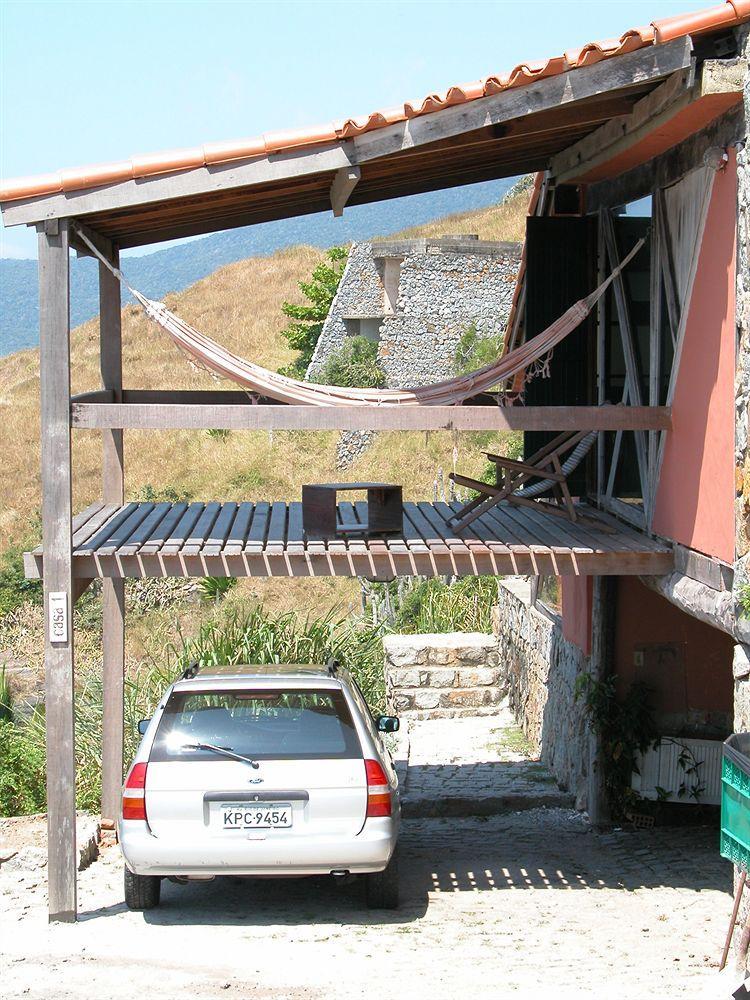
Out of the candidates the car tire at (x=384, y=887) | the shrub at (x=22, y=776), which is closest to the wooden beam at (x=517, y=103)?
the car tire at (x=384, y=887)

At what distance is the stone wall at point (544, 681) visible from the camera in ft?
36.5

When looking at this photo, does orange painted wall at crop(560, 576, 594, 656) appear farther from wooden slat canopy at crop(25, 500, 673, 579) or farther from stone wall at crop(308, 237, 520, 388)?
stone wall at crop(308, 237, 520, 388)

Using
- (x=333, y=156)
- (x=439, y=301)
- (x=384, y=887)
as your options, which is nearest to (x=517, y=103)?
(x=333, y=156)

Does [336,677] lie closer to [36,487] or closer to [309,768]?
[309,768]

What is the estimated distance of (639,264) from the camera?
33.9ft

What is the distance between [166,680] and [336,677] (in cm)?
468

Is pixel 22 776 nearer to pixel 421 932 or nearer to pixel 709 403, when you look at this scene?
pixel 421 932

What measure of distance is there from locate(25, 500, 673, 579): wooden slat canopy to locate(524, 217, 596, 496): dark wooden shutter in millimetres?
1892

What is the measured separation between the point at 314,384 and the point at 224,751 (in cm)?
224

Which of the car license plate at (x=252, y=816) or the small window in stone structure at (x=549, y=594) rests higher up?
the small window in stone structure at (x=549, y=594)

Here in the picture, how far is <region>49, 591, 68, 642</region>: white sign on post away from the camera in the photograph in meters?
7.79

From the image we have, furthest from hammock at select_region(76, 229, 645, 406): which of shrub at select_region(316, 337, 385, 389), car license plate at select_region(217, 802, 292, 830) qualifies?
shrub at select_region(316, 337, 385, 389)

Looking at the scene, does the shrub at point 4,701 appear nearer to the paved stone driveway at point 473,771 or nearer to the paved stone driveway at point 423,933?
the paved stone driveway at point 473,771

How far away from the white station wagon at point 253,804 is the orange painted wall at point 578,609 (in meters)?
3.79
